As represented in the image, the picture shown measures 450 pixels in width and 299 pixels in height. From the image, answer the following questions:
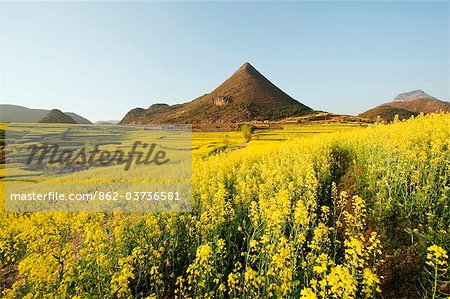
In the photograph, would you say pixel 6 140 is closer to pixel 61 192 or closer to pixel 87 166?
pixel 87 166

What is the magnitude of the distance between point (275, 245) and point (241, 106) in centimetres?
13108

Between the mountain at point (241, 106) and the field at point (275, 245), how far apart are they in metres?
101

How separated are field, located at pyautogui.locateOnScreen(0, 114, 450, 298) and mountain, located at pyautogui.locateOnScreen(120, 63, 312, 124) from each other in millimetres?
101011

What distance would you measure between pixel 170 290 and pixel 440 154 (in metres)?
6.52

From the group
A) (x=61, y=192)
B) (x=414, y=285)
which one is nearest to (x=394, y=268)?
(x=414, y=285)

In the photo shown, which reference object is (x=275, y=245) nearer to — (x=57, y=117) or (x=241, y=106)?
(x=57, y=117)

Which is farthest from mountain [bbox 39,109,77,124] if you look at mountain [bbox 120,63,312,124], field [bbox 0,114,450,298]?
field [bbox 0,114,450,298]

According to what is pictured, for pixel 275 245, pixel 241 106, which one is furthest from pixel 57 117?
pixel 275 245

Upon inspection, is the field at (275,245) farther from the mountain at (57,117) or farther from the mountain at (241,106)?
the mountain at (241,106)

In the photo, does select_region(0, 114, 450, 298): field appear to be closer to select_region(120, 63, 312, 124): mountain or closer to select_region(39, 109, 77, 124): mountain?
select_region(39, 109, 77, 124): mountain

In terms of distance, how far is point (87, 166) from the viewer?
30297 mm

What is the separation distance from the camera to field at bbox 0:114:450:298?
3.62 metres

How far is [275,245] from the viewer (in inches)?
174

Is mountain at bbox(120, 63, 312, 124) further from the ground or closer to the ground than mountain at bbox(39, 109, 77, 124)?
further from the ground
